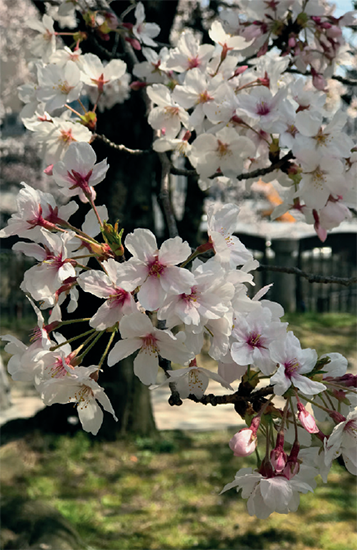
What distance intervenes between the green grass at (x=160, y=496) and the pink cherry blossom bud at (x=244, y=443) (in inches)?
90.5

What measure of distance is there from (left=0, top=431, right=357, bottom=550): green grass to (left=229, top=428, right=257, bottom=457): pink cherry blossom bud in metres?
2.30

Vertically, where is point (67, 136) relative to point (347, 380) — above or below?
above

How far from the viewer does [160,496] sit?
3559mm

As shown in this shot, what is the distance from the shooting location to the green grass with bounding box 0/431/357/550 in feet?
10.1

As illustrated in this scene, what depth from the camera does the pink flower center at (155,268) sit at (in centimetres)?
92

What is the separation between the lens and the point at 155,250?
0.93m

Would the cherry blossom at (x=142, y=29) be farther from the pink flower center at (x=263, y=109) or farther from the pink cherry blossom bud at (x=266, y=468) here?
the pink cherry blossom bud at (x=266, y=468)

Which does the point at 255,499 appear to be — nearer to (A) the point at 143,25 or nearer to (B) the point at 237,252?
(B) the point at 237,252

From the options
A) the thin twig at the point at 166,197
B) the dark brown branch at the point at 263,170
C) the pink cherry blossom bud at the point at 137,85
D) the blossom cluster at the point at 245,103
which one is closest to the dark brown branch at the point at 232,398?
the thin twig at the point at 166,197

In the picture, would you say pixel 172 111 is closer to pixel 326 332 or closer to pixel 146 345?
pixel 146 345

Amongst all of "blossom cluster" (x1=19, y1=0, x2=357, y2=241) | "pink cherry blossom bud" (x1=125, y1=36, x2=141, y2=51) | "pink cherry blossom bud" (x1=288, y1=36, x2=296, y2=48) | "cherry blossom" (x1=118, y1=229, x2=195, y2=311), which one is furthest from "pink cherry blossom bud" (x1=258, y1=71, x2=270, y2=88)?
"cherry blossom" (x1=118, y1=229, x2=195, y2=311)

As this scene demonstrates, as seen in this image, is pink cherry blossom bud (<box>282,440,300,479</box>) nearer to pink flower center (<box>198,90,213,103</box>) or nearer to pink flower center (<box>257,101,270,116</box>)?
pink flower center (<box>257,101,270,116</box>)

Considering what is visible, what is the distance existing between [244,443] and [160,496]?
2805 millimetres

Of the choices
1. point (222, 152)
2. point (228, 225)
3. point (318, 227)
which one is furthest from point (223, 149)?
point (228, 225)
